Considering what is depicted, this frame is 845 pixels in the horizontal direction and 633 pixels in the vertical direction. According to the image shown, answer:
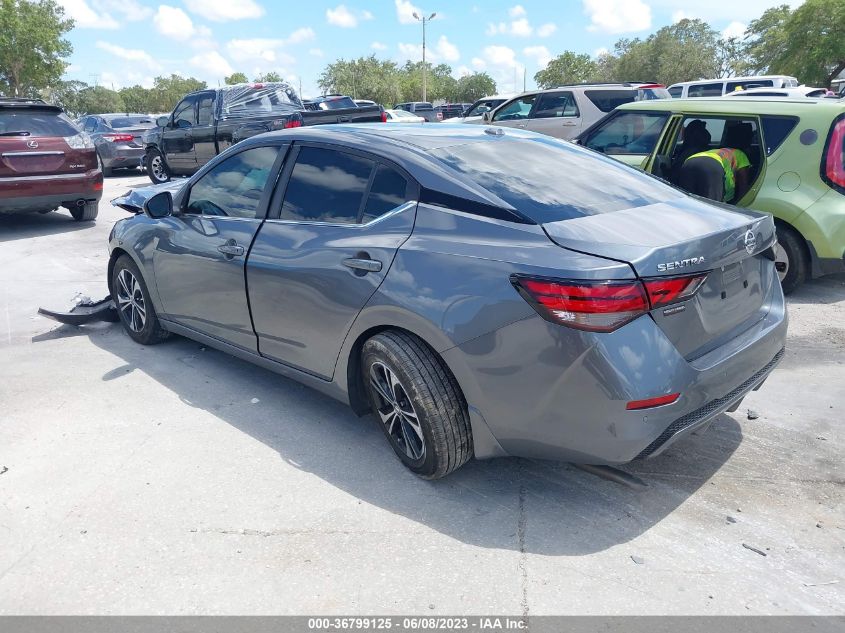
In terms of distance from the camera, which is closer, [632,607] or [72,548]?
[632,607]

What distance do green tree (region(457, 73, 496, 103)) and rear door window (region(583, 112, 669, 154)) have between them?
2987 inches

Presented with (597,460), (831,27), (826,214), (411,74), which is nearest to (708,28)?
(831,27)

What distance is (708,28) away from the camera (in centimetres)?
6319

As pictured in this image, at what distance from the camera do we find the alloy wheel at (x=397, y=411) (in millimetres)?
3168

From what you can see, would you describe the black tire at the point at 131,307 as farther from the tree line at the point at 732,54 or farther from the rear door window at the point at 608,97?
the tree line at the point at 732,54

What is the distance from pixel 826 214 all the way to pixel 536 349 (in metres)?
4.18

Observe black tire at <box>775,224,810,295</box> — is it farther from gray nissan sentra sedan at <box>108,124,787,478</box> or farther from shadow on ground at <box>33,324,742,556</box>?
gray nissan sentra sedan at <box>108,124,787,478</box>

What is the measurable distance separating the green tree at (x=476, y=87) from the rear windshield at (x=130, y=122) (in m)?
64.4

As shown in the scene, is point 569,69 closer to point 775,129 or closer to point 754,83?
point 754,83

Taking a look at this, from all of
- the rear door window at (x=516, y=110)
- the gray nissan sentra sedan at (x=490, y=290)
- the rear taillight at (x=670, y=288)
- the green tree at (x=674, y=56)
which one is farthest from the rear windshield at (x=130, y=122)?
the green tree at (x=674, y=56)

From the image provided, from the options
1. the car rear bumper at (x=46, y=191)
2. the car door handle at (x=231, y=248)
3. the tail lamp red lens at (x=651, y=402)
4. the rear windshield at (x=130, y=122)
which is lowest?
the car rear bumper at (x=46, y=191)

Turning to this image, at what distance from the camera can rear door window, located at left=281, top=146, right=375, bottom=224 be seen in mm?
3461

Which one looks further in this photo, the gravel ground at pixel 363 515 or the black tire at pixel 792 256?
the black tire at pixel 792 256

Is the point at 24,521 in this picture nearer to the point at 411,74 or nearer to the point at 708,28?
the point at 708,28
